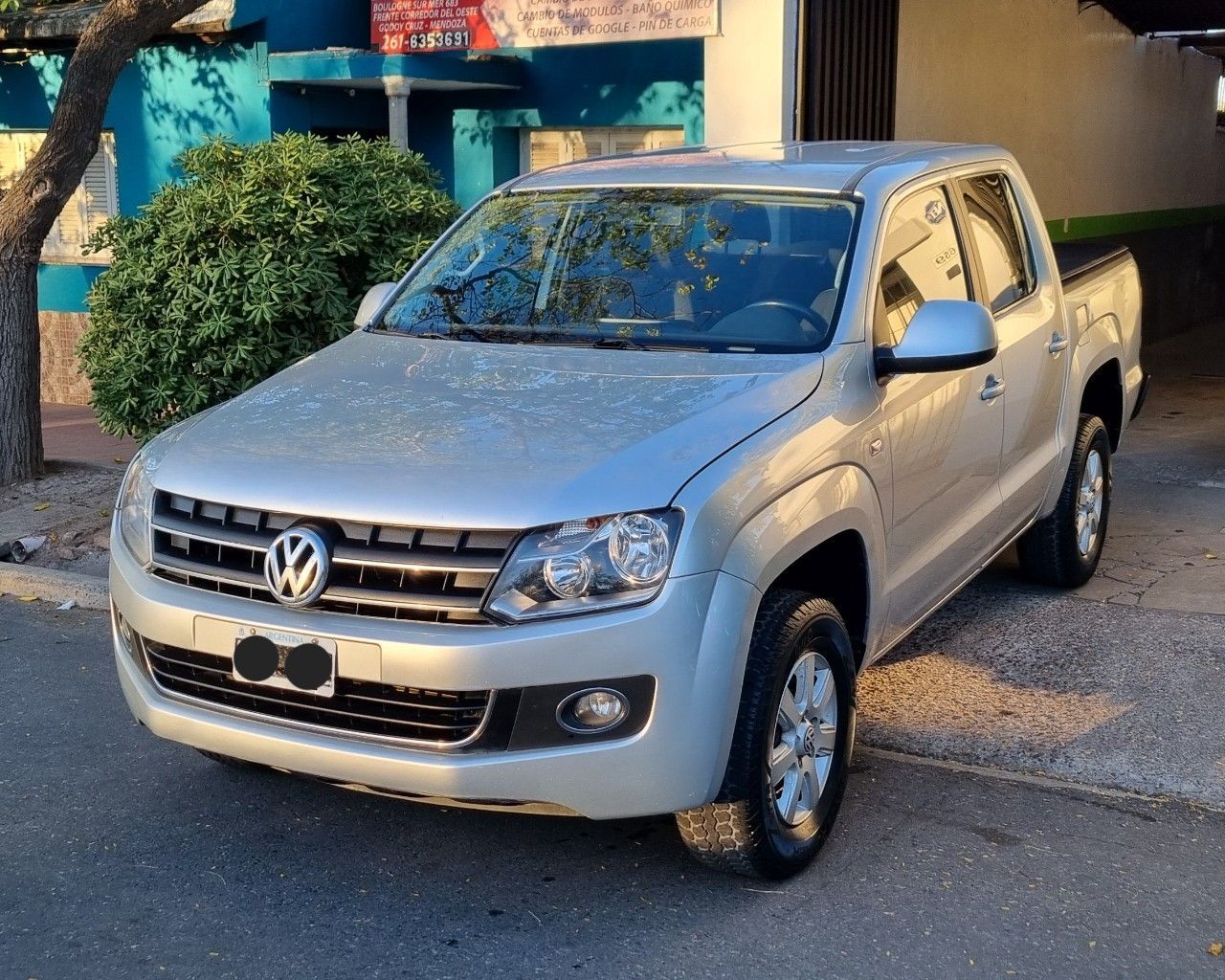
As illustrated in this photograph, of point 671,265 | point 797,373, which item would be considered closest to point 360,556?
point 797,373

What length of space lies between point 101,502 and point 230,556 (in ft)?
15.7

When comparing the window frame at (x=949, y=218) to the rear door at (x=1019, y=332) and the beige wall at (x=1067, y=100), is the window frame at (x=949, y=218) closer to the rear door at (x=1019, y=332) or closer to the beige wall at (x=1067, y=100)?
the rear door at (x=1019, y=332)

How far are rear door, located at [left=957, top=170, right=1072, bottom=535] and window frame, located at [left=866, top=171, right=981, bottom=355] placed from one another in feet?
0.22

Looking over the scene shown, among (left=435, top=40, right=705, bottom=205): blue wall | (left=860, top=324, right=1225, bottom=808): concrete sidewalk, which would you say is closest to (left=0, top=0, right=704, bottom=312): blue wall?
(left=435, top=40, right=705, bottom=205): blue wall

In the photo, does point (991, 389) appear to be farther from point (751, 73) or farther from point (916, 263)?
point (751, 73)

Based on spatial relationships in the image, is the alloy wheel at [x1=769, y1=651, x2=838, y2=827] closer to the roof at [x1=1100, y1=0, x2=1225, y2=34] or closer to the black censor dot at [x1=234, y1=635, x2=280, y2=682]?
the black censor dot at [x1=234, y1=635, x2=280, y2=682]

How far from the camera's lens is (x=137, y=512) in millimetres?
4043

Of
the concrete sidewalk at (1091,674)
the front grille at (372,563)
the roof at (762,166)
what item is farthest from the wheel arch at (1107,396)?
the front grille at (372,563)

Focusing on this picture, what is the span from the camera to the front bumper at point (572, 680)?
3387 millimetres

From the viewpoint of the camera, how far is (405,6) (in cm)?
1136

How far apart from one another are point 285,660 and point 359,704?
0.68 feet

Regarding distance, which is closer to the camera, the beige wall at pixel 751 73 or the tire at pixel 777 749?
the tire at pixel 777 749

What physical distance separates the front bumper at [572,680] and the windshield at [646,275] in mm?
1189

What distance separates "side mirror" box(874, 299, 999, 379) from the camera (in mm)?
4246
